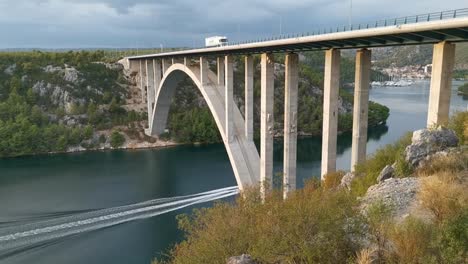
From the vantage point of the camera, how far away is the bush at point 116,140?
135 feet

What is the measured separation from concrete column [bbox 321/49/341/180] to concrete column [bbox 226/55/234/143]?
27.8 feet

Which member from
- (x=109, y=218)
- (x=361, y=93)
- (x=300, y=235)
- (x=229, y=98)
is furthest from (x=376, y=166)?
(x=109, y=218)

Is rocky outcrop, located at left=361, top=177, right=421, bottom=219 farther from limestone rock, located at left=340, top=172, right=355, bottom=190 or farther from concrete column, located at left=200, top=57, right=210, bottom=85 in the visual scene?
concrete column, located at left=200, top=57, right=210, bottom=85

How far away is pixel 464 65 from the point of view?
72.4m

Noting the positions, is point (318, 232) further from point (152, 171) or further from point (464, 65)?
point (464, 65)

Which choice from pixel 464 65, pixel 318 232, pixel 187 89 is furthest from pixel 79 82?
pixel 464 65

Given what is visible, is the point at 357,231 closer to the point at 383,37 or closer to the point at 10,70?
the point at 383,37

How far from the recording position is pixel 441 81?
31.3 ft

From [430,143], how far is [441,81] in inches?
67.3

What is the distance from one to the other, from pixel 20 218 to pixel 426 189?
2102cm

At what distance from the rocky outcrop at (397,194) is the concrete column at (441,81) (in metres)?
2.29

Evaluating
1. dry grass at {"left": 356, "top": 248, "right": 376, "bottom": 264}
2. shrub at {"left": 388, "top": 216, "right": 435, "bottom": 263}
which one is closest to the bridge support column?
dry grass at {"left": 356, "top": 248, "right": 376, "bottom": 264}

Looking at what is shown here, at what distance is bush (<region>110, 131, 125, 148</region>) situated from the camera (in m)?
41.2

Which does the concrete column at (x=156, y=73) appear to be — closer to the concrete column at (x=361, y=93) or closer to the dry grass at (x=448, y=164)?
the concrete column at (x=361, y=93)
